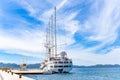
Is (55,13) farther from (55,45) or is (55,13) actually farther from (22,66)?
(22,66)

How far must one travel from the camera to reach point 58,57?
151000mm

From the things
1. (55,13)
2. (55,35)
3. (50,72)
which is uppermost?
(55,13)

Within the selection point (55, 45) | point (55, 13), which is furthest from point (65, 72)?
point (55, 13)

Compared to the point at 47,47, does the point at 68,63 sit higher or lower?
lower

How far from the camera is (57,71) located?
478ft

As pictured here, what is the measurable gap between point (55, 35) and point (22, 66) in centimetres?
2306

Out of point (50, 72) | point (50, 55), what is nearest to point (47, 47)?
point (50, 55)

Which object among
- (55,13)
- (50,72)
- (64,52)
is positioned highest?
(55,13)

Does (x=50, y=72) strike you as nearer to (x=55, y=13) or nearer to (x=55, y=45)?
(x=55, y=45)

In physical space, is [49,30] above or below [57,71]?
above

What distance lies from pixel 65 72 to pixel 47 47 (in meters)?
21.3

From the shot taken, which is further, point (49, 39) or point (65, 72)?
point (49, 39)

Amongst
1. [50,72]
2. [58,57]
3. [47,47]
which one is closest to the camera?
[50,72]

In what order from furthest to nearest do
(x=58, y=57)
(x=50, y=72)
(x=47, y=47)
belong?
Answer: (x=47, y=47) → (x=58, y=57) → (x=50, y=72)
